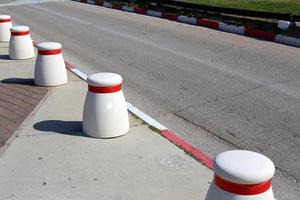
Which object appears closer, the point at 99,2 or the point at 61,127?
the point at 61,127

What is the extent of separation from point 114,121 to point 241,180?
105 inches

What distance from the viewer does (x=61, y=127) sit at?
586cm

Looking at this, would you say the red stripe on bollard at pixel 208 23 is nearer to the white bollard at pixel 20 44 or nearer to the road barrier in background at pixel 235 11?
the road barrier in background at pixel 235 11

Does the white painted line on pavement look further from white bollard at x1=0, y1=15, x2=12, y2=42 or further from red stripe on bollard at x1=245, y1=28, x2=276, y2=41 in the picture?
red stripe on bollard at x1=245, y1=28, x2=276, y2=41

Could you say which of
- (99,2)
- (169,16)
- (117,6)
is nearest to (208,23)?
(169,16)

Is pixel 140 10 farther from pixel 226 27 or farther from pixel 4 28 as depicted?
pixel 4 28

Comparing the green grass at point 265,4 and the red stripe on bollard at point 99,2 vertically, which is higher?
the green grass at point 265,4

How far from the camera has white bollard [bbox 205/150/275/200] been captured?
3.00 meters

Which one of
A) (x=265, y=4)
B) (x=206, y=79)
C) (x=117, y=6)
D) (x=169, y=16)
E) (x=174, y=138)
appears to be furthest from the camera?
(x=117, y=6)

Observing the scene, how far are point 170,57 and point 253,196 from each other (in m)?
8.09

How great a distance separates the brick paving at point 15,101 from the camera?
5.84 m

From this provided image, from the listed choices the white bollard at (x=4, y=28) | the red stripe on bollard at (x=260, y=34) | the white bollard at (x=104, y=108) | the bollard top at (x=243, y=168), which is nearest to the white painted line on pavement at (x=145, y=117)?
the white bollard at (x=104, y=108)

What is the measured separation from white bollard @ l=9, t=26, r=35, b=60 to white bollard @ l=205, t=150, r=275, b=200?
7.59 meters

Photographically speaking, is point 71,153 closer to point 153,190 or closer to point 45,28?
point 153,190
